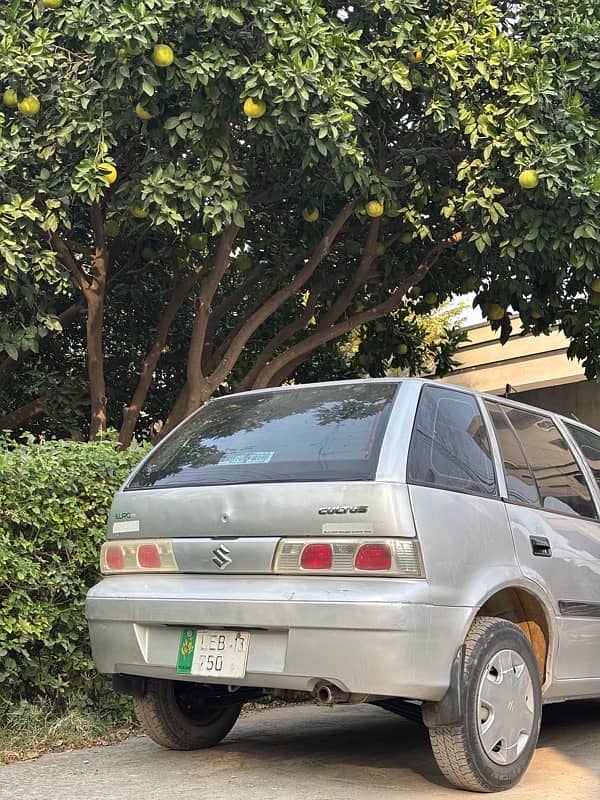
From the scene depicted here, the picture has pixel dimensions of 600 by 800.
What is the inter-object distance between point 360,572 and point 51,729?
233 cm

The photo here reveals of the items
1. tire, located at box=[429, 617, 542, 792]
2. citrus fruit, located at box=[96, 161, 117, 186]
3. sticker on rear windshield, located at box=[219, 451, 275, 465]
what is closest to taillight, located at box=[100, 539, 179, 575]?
sticker on rear windshield, located at box=[219, 451, 275, 465]

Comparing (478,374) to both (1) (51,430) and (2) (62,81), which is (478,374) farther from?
(2) (62,81)

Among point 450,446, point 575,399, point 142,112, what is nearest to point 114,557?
point 450,446

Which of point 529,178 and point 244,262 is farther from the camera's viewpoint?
point 244,262

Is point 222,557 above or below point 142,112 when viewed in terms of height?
below

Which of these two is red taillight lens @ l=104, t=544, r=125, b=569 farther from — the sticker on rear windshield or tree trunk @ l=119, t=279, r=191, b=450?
tree trunk @ l=119, t=279, r=191, b=450

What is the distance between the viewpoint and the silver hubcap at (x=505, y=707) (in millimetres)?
4348

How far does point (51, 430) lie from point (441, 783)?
9714mm

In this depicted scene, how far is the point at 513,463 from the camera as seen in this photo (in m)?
5.08

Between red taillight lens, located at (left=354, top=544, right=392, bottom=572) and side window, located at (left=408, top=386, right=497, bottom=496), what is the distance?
1.05ft

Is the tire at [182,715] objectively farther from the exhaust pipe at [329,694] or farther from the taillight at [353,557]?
the taillight at [353,557]

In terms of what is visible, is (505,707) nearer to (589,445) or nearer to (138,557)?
(138,557)

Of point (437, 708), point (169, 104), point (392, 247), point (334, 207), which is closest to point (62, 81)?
point (169, 104)

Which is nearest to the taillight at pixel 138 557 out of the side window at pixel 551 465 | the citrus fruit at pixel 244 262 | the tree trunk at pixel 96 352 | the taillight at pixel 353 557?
the taillight at pixel 353 557
